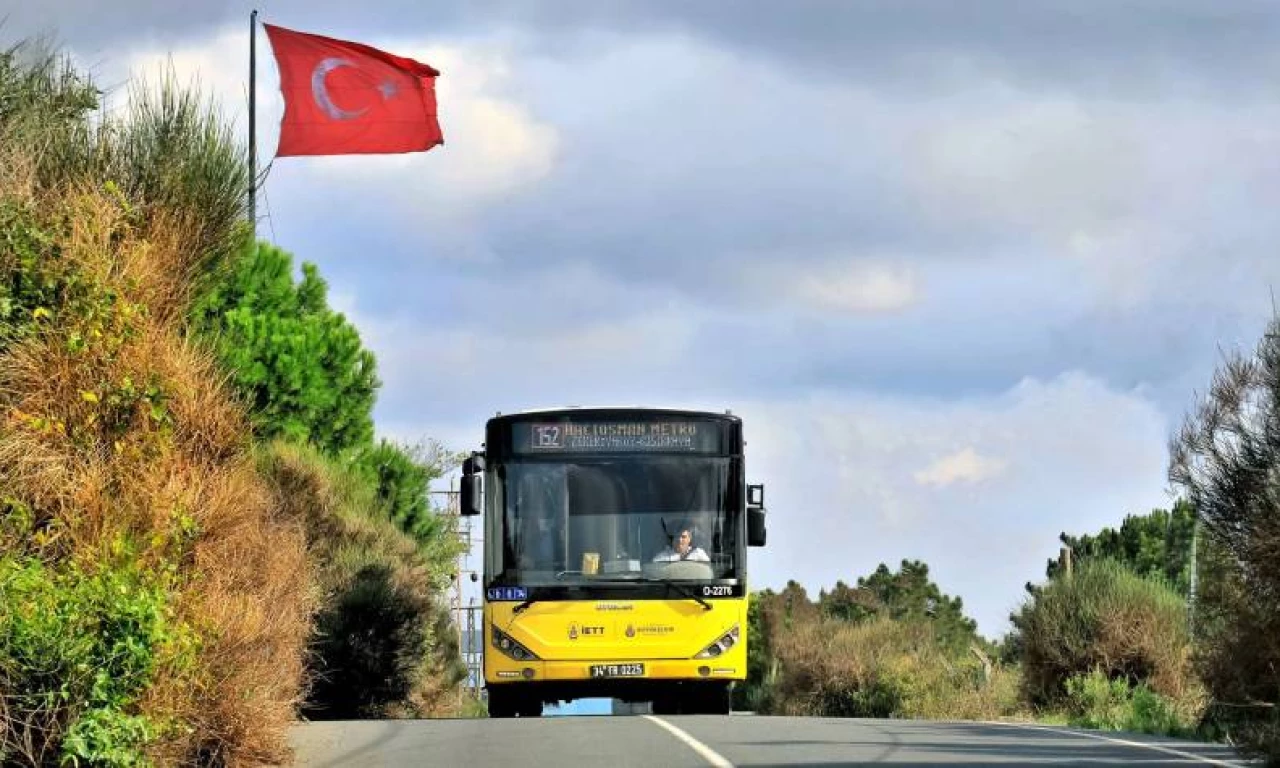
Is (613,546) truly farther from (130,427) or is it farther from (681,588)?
(130,427)

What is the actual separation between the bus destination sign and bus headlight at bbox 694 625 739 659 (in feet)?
7.55

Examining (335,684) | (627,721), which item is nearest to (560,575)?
(627,721)

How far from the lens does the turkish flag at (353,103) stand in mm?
30797

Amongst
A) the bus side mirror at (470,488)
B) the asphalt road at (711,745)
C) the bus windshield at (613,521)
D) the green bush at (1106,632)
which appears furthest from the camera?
the green bush at (1106,632)

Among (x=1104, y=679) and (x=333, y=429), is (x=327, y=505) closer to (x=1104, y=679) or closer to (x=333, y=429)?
(x=333, y=429)

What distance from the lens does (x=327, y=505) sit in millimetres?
39594

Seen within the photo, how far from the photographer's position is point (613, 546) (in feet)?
87.1

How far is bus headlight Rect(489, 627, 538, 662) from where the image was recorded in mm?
26531

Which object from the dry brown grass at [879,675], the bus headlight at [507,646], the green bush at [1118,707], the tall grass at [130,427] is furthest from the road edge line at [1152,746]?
the dry brown grass at [879,675]

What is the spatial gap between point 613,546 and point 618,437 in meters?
1.36

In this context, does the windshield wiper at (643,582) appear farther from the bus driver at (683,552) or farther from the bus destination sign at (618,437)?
the bus destination sign at (618,437)

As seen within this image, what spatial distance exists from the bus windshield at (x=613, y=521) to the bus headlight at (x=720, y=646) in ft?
2.50

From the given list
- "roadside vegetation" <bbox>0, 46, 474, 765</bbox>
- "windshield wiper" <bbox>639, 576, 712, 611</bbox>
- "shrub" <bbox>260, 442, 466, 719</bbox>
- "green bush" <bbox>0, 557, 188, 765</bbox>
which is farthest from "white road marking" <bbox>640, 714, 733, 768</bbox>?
"shrub" <bbox>260, 442, 466, 719</bbox>

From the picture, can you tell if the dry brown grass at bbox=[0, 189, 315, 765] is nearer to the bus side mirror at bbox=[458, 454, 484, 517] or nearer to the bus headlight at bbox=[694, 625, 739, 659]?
the bus side mirror at bbox=[458, 454, 484, 517]
